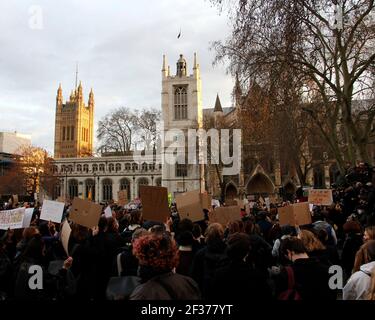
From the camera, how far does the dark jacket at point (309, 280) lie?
12.2ft

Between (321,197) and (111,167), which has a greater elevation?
(111,167)

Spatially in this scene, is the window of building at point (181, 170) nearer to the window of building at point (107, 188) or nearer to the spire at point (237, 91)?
the window of building at point (107, 188)

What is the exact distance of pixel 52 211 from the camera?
7453 millimetres

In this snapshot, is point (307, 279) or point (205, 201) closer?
point (307, 279)

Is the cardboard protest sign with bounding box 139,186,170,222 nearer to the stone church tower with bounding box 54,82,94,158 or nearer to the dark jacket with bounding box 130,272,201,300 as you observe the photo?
the dark jacket with bounding box 130,272,201,300

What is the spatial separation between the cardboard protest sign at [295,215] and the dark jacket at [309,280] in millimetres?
3562

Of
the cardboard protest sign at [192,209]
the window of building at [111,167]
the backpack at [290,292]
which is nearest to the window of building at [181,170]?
the window of building at [111,167]

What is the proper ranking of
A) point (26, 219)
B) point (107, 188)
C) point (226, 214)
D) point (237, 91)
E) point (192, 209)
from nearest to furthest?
point (26, 219)
point (192, 209)
point (226, 214)
point (237, 91)
point (107, 188)

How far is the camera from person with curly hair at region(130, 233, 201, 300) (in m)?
2.83

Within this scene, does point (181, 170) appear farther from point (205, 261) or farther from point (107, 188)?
point (205, 261)

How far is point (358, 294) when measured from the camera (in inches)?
130

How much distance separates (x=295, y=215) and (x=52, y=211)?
4196 millimetres

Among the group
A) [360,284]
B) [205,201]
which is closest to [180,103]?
[205,201]

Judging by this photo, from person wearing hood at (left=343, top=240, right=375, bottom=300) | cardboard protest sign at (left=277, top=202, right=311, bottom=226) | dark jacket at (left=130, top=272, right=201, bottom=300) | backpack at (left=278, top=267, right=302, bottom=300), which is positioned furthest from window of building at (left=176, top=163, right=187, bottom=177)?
dark jacket at (left=130, top=272, right=201, bottom=300)
